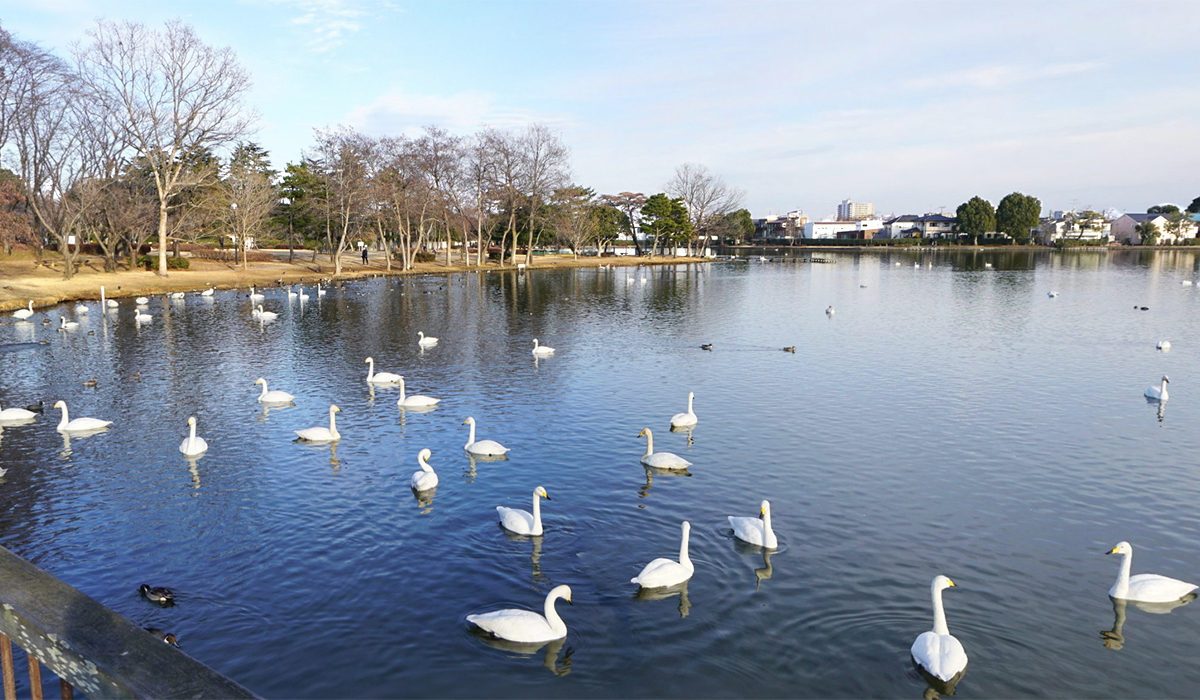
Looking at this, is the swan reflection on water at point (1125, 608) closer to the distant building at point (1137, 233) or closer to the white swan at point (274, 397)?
the white swan at point (274, 397)

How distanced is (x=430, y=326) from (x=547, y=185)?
61.3m

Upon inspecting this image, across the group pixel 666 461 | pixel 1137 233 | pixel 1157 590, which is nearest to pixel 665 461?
pixel 666 461

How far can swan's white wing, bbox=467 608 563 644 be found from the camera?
10828 mm

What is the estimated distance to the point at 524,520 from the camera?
564 inches

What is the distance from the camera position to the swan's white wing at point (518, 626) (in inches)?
426

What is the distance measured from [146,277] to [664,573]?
206ft

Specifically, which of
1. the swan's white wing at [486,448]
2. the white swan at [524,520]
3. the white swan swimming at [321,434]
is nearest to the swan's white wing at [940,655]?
the white swan at [524,520]

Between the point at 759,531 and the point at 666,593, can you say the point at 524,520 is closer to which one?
the point at 666,593

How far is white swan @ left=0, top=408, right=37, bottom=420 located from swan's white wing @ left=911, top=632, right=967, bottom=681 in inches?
945

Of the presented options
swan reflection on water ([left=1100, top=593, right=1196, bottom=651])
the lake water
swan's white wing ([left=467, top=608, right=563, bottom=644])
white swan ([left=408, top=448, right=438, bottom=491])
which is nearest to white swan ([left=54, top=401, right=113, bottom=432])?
the lake water

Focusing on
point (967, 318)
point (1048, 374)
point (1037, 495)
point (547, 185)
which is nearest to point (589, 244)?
point (547, 185)

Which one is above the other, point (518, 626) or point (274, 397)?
point (274, 397)

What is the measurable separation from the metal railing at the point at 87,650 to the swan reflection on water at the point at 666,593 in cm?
995

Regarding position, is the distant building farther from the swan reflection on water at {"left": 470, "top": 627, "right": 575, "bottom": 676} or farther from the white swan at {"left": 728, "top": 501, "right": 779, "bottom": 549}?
the swan reflection on water at {"left": 470, "top": 627, "right": 575, "bottom": 676}
